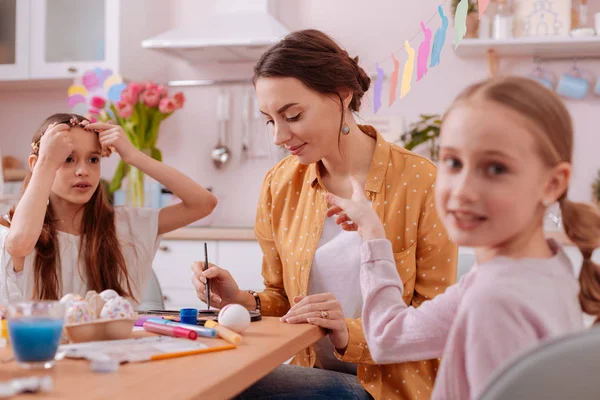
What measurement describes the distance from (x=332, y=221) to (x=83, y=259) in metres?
0.57

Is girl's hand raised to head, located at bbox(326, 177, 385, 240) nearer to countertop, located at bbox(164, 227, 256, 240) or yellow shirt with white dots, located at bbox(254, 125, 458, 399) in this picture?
yellow shirt with white dots, located at bbox(254, 125, 458, 399)

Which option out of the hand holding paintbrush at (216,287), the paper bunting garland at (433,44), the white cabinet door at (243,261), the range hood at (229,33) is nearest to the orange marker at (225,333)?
the hand holding paintbrush at (216,287)

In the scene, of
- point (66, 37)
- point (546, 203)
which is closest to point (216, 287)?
point (546, 203)

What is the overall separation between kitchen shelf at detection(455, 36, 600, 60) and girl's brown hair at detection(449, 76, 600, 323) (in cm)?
240

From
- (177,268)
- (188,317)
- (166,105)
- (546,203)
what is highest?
(166,105)

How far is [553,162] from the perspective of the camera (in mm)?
791

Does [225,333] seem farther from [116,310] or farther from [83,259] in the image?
[83,259]

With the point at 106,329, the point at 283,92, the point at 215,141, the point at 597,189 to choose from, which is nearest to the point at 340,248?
the point at 283,92

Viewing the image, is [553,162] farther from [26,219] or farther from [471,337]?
[26,219]

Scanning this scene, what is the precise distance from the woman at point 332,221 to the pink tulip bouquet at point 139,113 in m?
1.84

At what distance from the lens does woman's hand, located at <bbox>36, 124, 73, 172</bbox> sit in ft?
5.09

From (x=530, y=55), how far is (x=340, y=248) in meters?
2.10

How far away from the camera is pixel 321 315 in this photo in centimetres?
130

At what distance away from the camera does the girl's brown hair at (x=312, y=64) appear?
1503 millimetres
